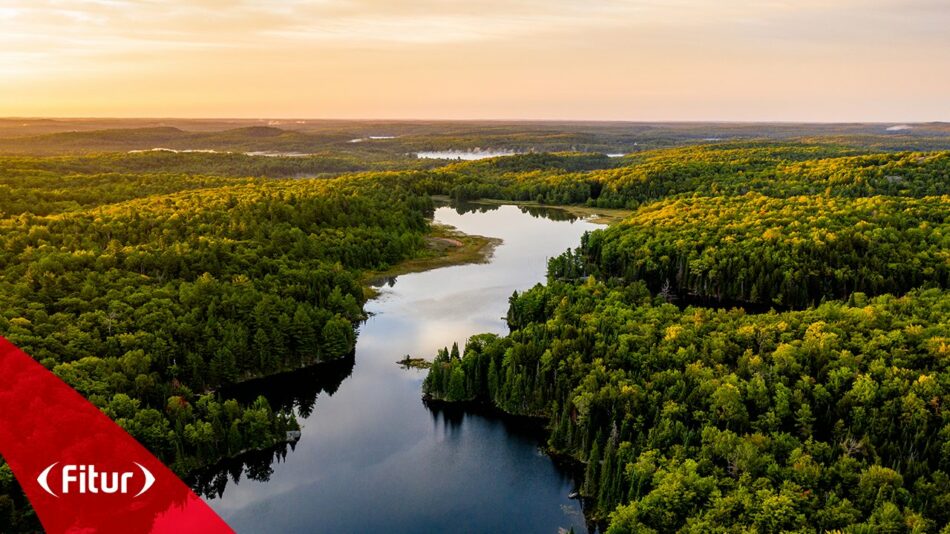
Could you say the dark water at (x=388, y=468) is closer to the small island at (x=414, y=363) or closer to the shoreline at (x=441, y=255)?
the small island at (x=414, y=363)

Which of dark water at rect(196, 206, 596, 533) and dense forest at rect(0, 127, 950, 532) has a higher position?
dense forest at rect(0, 127, 950, 532)

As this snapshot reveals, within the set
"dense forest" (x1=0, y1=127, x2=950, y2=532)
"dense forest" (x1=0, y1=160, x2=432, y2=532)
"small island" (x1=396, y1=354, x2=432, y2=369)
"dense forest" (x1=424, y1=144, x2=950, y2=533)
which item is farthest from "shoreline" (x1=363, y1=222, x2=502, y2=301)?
"dense forest" (x1=424, y1=144, x2=950, y2=533)

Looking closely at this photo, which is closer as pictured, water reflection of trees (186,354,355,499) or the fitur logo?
the fitur logo

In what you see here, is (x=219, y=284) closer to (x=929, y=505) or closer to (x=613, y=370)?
(x=613, y=370)

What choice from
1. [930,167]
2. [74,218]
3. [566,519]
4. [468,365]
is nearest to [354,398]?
[468,365]

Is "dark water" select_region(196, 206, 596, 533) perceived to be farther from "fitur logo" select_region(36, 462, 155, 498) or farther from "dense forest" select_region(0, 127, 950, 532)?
"fitur logo" select_region(36, 462, 155, 498)

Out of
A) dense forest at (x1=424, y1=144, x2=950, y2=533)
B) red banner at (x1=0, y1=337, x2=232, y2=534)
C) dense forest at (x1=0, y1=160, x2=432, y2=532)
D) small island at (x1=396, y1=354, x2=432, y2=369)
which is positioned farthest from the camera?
small island at (x1=396, y1=354, x2=432, y2=369)
